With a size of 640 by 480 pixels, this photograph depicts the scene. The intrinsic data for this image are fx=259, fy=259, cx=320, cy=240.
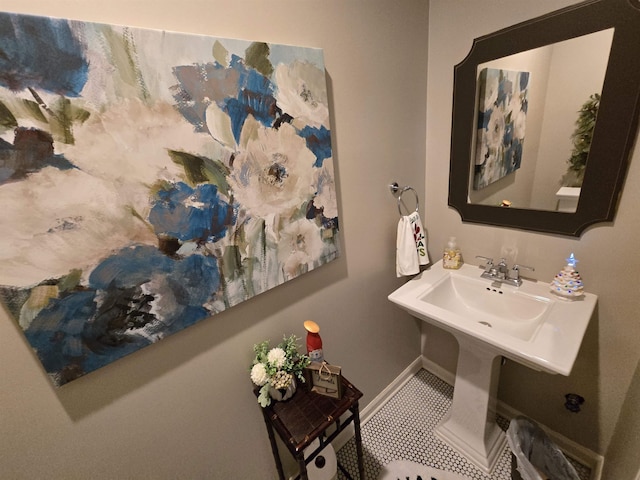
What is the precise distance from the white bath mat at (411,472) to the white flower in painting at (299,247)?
114 cm

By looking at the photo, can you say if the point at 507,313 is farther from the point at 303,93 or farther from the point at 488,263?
the point at 303,93

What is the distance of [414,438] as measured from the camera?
1.44 m

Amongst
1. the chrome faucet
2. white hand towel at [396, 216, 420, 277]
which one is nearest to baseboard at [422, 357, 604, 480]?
the chrome faucet

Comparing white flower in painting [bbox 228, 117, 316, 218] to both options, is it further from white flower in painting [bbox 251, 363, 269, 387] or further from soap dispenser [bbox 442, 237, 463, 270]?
soap dispenser [bbox 442, 237, 463, 270]

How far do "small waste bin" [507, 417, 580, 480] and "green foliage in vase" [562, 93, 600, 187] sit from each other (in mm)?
1070

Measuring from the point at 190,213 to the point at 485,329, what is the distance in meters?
1.11

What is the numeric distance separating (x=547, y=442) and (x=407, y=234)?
1071 mm

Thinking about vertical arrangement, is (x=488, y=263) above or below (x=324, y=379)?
above

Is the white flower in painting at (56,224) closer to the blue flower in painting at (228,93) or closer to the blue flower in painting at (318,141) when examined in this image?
the blue flower in painting at (228,93)

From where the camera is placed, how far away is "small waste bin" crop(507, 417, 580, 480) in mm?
1005

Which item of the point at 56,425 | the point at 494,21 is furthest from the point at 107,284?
the point at 494,21

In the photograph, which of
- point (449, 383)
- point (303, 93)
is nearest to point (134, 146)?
point (303, 93)

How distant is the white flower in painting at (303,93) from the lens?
848 millimetres

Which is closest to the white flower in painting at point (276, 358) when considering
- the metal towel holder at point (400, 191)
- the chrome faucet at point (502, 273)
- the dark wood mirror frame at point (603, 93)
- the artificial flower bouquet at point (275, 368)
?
the artificial flower bouquet at point (275, 368)
